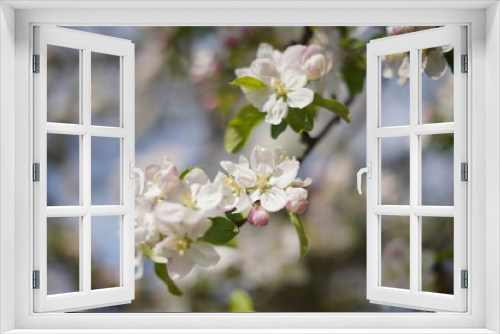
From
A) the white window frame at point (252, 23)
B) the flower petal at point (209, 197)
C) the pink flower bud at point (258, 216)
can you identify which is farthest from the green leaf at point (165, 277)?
the pink flower bud at point (258, 216)

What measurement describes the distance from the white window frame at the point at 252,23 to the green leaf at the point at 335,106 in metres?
0.38

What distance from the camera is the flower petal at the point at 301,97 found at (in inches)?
98.7

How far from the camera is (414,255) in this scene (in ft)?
A: 7.77

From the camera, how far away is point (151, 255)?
252 centimetres

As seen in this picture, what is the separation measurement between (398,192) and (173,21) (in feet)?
4.12

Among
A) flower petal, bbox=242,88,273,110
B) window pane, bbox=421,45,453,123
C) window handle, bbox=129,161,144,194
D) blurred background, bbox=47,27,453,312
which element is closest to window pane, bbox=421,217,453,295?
blurred background, bbox=47,27,453,312

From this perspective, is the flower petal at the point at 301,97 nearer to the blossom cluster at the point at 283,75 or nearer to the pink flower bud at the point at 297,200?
the blossom cluster at the point at 283,75

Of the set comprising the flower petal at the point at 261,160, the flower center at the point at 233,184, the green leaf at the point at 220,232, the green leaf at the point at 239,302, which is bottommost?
the green leaf at the point at 239,302

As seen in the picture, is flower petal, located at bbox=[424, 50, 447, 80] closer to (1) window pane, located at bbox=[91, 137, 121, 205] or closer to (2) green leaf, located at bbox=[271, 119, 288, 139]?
(2) green leaf, located at bbox=[271, 119, 288, 139]

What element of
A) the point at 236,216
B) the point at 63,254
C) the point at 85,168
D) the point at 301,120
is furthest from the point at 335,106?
the point at 63,254

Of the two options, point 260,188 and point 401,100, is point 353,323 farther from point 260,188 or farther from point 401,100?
point 401,100

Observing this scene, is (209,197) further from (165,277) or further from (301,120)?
(301,120)

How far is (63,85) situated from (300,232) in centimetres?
126

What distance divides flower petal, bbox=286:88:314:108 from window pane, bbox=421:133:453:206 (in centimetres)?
53
